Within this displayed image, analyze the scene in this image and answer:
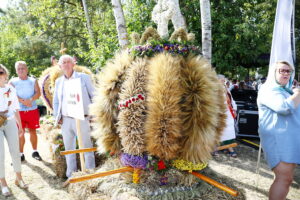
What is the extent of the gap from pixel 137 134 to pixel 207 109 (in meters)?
0.62

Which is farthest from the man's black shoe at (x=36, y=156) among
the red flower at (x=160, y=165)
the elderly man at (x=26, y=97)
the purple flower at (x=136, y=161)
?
the red flower at (x=160, y=165)

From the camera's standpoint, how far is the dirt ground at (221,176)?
134 inches

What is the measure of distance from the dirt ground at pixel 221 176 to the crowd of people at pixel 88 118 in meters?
0.19

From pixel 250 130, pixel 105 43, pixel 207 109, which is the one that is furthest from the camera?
pixel 105 43

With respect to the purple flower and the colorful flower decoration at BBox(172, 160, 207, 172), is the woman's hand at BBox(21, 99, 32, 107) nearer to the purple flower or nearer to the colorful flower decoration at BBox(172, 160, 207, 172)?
the purple flower

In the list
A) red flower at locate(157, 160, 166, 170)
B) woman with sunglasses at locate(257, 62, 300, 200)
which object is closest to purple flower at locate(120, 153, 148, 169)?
red flower at locate(157, 160, 166, 170)

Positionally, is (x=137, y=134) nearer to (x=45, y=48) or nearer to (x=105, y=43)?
(x=105, y=43)

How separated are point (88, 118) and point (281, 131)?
8.38 ft

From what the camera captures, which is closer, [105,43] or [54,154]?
[54,154]

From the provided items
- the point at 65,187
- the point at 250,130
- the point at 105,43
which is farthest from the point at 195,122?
the point at 105,43

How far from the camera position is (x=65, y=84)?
3.59 meters

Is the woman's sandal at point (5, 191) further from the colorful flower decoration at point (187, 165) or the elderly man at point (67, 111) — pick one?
the colorful flower decoration at point (187, 165)

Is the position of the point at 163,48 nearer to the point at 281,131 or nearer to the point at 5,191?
the point at 281,131

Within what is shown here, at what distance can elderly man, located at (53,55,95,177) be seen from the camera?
11.7ft
